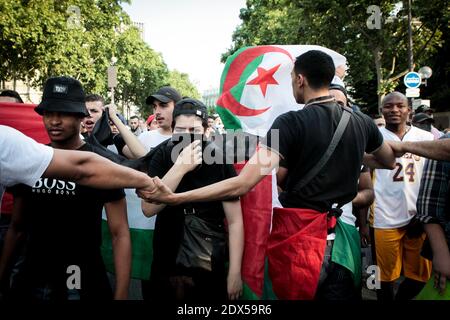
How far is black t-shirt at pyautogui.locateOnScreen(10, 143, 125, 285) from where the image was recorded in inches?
107

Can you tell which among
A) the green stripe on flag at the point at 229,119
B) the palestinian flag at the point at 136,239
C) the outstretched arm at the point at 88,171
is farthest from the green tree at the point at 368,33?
the outstretched arm at the point at 88,171

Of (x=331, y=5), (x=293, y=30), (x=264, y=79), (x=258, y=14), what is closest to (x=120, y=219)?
(x=264, y=79)

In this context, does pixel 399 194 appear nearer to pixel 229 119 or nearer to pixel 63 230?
pixel 229 119

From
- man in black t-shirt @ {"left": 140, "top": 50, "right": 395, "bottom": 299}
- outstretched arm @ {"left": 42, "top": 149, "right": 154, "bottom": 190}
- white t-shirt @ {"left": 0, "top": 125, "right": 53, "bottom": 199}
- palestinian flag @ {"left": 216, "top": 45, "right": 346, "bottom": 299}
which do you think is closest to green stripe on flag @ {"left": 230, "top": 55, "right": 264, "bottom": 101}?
palestinian flag @ {"left": 216, "top": 45, "right": 346, "bottom": 299}

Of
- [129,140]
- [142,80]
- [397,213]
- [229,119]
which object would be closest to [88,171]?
[229,119]

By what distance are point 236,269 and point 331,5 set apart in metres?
19.5

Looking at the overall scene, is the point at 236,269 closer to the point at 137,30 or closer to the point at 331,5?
the point at 331,5

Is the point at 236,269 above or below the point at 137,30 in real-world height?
below

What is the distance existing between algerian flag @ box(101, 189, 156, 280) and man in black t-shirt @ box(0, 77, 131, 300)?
86cm

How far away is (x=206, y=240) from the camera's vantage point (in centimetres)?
290

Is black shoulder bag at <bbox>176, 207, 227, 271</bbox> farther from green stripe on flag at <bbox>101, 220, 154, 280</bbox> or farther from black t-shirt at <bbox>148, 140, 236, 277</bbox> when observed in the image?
green stripe on flag at <bbox>101, 220, 154, 280</bbox>

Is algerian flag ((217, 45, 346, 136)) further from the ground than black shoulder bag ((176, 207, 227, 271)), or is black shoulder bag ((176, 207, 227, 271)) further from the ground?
algerian flag ((217, 45, 346, 136))

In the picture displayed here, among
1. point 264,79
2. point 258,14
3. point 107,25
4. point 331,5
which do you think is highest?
point 258,14

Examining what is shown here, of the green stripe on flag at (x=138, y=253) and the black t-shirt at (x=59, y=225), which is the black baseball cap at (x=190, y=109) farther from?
the green stripe on flag at (x=138, y=253)
